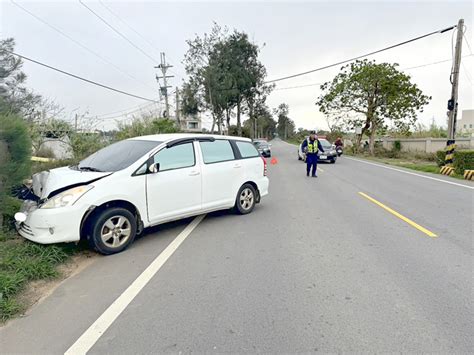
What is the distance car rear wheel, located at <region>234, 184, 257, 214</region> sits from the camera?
20.7 feet

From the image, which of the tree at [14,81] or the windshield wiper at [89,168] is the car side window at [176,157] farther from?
the tree at [14,81]

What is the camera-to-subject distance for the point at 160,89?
30625 mm

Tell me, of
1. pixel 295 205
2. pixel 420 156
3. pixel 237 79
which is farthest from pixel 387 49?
pixel 295 205

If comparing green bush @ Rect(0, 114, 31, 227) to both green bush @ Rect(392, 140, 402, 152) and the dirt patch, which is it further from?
green bush @ Rect(392, 140, 402, 152)

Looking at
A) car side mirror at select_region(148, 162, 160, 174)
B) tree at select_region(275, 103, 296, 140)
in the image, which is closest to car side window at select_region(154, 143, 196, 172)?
car side mirror at select_region(148, 162, 160, 174)

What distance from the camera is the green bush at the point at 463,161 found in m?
12.7

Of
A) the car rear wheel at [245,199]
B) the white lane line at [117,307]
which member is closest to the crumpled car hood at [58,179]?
the white lane line at [117,307]

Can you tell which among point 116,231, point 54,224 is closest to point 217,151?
point 116,231

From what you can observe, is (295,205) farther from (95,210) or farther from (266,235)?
(95,210)

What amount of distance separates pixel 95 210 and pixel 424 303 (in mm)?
4065

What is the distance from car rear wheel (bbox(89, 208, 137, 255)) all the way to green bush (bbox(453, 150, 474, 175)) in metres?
14.2

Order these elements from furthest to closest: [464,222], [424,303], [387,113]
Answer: [387,113], [464,222], [424,303]

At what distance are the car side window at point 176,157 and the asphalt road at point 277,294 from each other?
3.85 ft

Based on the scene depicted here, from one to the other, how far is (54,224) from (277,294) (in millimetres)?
2872
